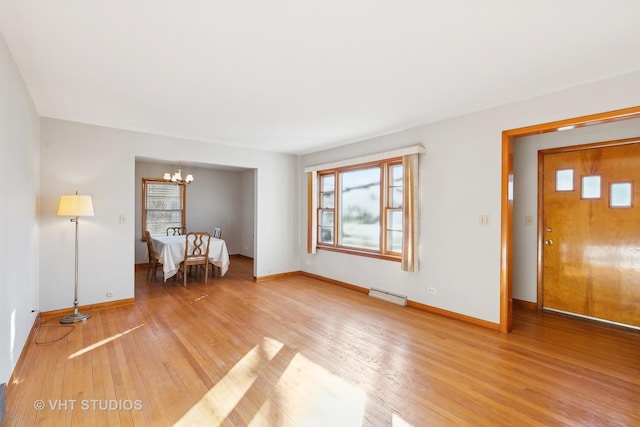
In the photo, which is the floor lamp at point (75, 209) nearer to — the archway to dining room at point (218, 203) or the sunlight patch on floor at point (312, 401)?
the sunlight patch on floor at point (312, 401)

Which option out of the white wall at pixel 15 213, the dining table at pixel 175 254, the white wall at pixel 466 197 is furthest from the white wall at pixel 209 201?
the white wall at pixel 466 197

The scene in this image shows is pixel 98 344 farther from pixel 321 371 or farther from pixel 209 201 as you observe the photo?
pixel 209 201

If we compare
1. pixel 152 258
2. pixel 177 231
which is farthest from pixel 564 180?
pixel 177 231

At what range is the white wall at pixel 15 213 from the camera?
6.87ft

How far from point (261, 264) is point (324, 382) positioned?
144 inches

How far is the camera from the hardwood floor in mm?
2033

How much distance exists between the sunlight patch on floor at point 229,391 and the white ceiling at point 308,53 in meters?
2.56

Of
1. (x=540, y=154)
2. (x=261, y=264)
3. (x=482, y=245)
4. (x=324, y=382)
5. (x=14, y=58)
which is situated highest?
(x=14, y=58)

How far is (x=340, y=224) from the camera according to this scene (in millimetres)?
5641

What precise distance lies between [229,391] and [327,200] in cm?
408

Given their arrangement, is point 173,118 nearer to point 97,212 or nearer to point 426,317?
point 97,212

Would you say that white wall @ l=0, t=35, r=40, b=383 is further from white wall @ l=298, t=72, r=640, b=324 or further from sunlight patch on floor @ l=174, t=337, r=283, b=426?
white wall @ l=298, t=72, r=640, b=324

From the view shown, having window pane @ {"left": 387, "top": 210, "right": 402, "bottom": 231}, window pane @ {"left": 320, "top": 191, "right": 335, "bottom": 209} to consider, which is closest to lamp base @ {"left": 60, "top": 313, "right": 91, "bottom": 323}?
window pane @ {"left": 320, "top": 191, "right": 335, "bottom": 209}

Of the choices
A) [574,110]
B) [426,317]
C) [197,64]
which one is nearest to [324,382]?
[426,317]
